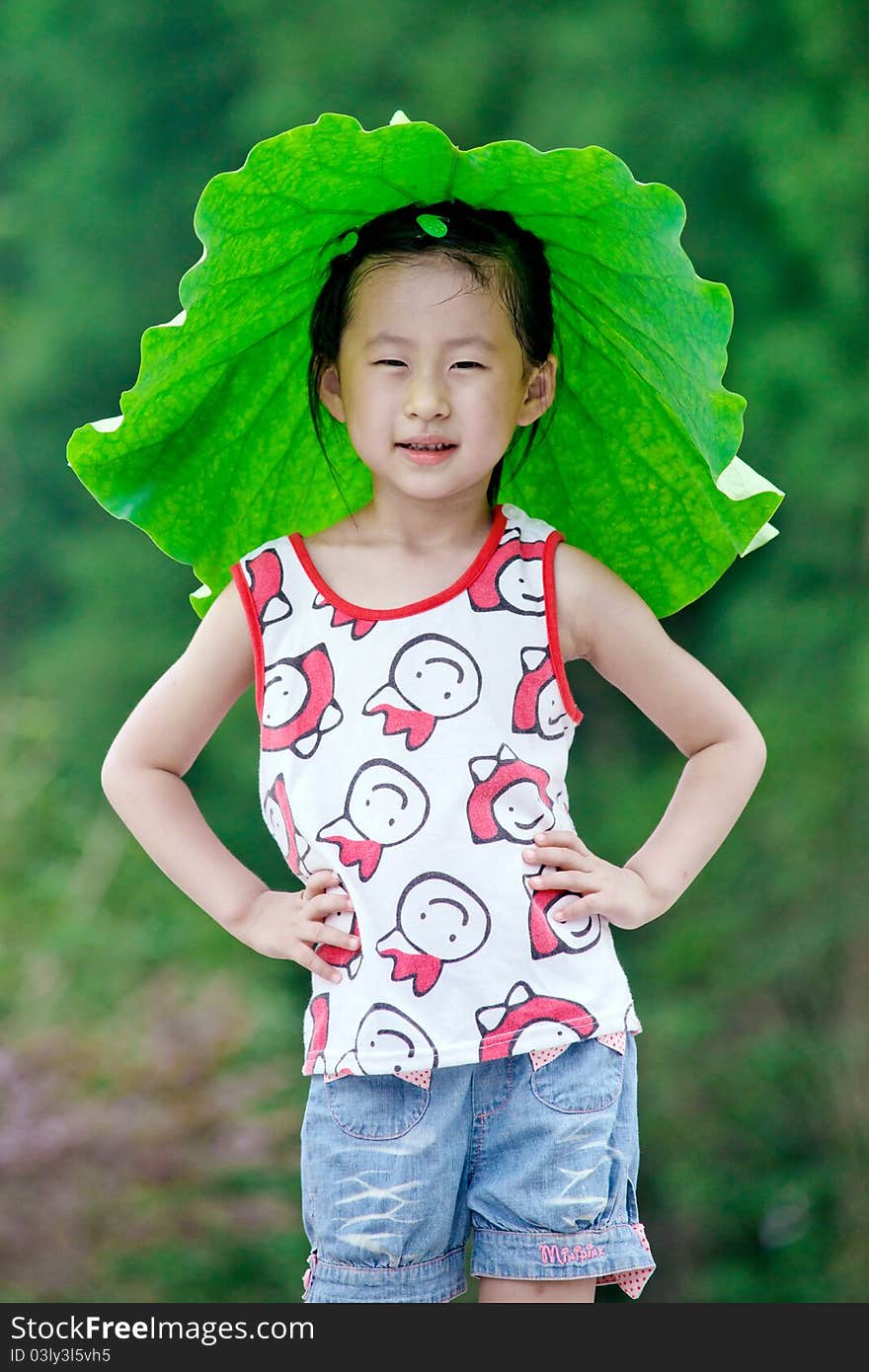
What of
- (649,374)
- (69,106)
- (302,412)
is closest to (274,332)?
(302,412)

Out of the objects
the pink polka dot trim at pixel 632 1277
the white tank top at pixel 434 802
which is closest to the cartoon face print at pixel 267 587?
the white tank top at pixel 434 802

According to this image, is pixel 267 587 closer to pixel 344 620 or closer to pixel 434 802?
pixel 344 620

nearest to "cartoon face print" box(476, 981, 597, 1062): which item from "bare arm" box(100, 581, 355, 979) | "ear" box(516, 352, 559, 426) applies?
"bare arm" box(100, 581, 355, 979)

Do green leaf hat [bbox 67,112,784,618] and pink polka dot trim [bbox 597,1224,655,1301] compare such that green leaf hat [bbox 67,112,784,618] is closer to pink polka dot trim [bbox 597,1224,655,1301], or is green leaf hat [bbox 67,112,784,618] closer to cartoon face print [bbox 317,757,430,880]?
cartoon face print [bbox 317,757,430,880]

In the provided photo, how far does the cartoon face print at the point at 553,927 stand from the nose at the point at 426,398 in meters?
0.34

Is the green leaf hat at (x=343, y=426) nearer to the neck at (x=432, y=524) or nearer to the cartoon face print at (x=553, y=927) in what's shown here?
the neck at (x=432, y=524)

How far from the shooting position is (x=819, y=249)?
3.07m

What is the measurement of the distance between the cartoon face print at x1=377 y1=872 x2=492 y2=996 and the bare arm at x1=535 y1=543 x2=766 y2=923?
139 millimetres

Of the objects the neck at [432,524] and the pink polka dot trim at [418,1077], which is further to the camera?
the neck at [432,524]

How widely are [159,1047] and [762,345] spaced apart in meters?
1.72

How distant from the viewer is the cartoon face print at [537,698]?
1.19m

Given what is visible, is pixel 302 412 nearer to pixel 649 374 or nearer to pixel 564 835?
pixel 649 374

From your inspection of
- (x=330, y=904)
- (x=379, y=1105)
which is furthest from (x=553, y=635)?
(x=379, y=1105)

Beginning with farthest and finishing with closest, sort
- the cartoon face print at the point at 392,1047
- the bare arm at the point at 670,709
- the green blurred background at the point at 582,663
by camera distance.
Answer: the green blurred background at the point at 582,663, the bare arm at the point at 670,709, the cartoon face print at the point at 392,1047
